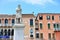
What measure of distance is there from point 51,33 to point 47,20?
357 centimetres

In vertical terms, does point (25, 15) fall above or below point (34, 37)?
above

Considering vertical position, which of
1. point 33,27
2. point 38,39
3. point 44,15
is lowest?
point 38,39

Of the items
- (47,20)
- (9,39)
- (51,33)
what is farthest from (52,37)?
(9,39)

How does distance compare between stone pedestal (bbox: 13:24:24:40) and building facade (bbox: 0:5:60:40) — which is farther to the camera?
building facade (bbox: 0:5:60:40)

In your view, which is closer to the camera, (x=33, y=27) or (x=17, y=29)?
(x=17, y=29)

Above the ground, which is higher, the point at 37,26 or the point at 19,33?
the point at 19,33

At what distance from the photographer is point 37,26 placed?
51.2 meters

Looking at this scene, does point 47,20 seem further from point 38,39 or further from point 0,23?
point 0,23

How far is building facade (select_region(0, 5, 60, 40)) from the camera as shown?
165 feet

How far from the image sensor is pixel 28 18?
167 ft

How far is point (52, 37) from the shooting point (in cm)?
5044

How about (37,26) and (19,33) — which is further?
(37,26)

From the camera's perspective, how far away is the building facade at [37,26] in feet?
165

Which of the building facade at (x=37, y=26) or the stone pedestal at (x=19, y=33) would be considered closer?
the stone pedestal at (x=19, y=33)
